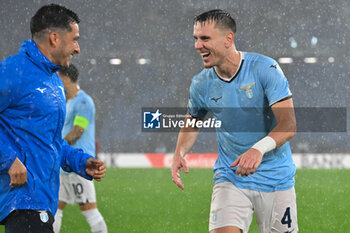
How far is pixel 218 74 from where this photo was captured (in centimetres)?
357

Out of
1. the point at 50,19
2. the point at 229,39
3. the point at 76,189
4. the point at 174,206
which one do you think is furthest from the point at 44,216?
the point at 174,206

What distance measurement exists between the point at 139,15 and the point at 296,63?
996 cm

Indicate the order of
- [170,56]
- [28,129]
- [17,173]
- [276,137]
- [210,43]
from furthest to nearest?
[170,56], [210,43], [276,137], [28,129], [17,173]

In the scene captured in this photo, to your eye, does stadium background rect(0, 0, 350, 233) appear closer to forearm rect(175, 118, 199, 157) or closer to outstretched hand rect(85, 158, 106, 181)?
forearm rect(175, 118, 199, 157)

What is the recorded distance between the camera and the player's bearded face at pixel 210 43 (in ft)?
11.6

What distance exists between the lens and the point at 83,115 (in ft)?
18.0

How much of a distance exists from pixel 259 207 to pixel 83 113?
2.61 meters

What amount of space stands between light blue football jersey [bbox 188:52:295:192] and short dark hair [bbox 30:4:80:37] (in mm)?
1105

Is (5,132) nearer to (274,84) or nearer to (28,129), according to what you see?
(28,129)

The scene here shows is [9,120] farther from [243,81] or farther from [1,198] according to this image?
[243,81]

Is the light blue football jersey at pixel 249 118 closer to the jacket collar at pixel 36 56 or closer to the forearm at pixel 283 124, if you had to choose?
the forearm at pixel 283 124

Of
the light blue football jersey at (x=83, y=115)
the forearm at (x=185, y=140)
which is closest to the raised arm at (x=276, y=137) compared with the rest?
the forearm at (x=185, y=140)

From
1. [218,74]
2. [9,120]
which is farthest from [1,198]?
[218,74]

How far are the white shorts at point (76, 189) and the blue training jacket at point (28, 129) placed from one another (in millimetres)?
2651
